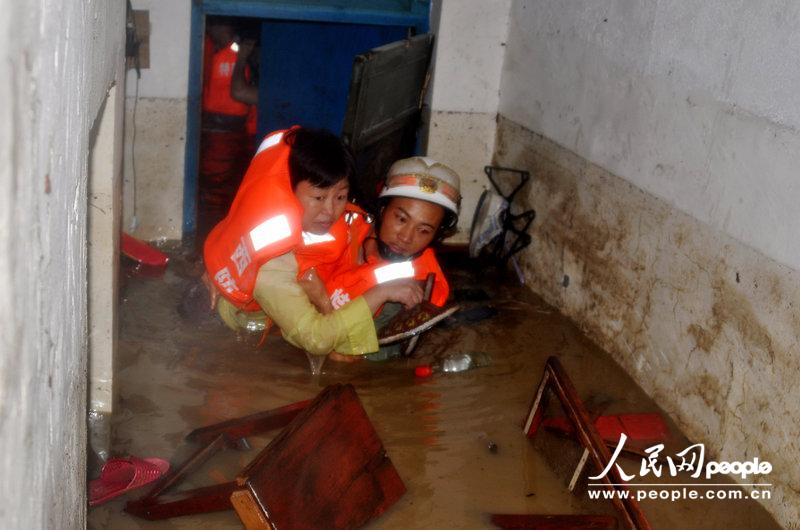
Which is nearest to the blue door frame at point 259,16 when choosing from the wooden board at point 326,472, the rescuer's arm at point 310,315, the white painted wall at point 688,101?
the white painted wall at point 688,101

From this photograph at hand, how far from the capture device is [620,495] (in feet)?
10.6

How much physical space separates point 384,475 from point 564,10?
144 inches

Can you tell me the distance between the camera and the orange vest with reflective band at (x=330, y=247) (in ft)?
15.7

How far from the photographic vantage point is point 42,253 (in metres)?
1.47

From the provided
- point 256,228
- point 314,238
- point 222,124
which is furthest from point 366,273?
point 222,124

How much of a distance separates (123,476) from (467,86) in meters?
4.35

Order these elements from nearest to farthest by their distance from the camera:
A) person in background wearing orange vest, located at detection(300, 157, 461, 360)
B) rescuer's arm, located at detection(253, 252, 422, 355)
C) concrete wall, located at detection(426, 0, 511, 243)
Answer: rescuer's arm, located at detection(253, 252, 422, 355), person in background wearing orange vest, located at detection(300, 157, 461, 360), concrete wall, located at detection(426, 0, 511, 243)

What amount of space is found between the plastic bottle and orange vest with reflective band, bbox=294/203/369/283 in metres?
0.77

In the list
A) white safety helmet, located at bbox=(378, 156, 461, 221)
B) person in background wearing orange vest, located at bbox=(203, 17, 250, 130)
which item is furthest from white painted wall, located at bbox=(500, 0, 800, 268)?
person in background wearing orange vest, located at bbox=(203, 17, 250, 130)

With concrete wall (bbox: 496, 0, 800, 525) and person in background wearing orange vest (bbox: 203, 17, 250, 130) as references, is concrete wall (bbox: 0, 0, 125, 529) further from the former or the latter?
person in background wearing orange vest (bbox: 203, 17, 250, 130)

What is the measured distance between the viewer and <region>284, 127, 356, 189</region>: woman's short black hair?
4.43 m

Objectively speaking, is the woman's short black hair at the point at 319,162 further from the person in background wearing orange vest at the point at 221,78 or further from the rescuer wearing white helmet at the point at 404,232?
the person in background wearing orange vest at the point at 221,78

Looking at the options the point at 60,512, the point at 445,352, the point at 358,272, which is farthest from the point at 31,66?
the point at 445,352

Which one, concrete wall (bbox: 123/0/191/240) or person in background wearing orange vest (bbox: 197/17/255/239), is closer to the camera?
concrete wall (bbox: 123/0/191/240)
